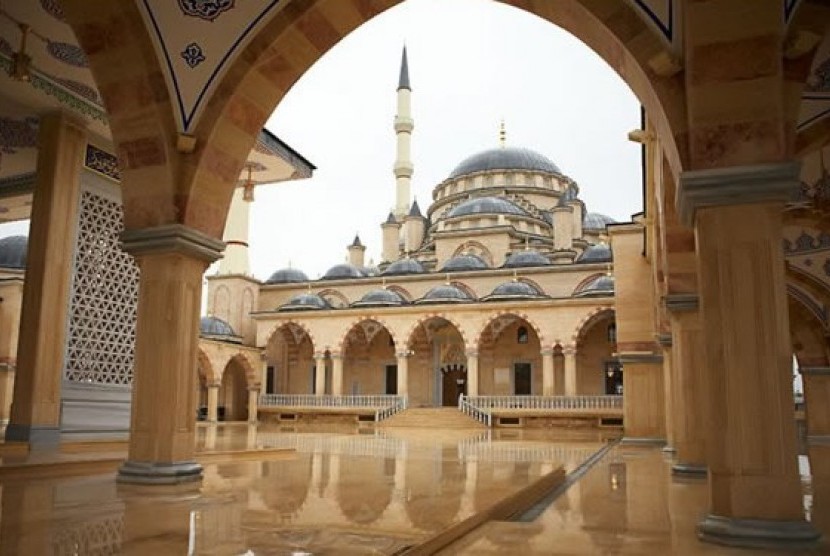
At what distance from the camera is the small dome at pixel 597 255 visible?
97.2 ft

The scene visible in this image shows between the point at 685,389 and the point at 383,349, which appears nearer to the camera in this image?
the point at 685,389

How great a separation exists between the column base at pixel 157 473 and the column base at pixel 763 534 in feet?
12.2

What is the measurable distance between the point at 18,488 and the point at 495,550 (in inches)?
145

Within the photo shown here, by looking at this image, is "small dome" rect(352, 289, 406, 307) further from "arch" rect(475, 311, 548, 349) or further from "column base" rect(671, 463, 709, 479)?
"column base" rect(671, 463, 709, 479)

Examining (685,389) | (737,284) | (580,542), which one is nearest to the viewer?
(580,542)

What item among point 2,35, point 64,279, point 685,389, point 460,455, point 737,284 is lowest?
point 460,455

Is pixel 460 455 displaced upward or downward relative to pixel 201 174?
downward

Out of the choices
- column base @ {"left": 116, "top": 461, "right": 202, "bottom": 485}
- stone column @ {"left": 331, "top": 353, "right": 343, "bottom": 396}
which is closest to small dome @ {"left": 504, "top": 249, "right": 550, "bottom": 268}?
stone column @ {"left": 331, "top": 353, "right": 343, "bottom": 396}

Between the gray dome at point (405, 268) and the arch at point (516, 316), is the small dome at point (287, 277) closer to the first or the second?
the gray dome at point (405, 268)

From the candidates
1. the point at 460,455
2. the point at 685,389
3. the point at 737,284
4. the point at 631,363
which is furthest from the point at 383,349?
the point at 737,284

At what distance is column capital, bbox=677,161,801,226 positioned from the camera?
155 inches

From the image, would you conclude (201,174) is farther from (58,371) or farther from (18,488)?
(58,371)

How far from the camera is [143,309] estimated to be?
584cm

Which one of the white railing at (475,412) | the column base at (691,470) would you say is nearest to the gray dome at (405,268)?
the white railing at (475,412)
